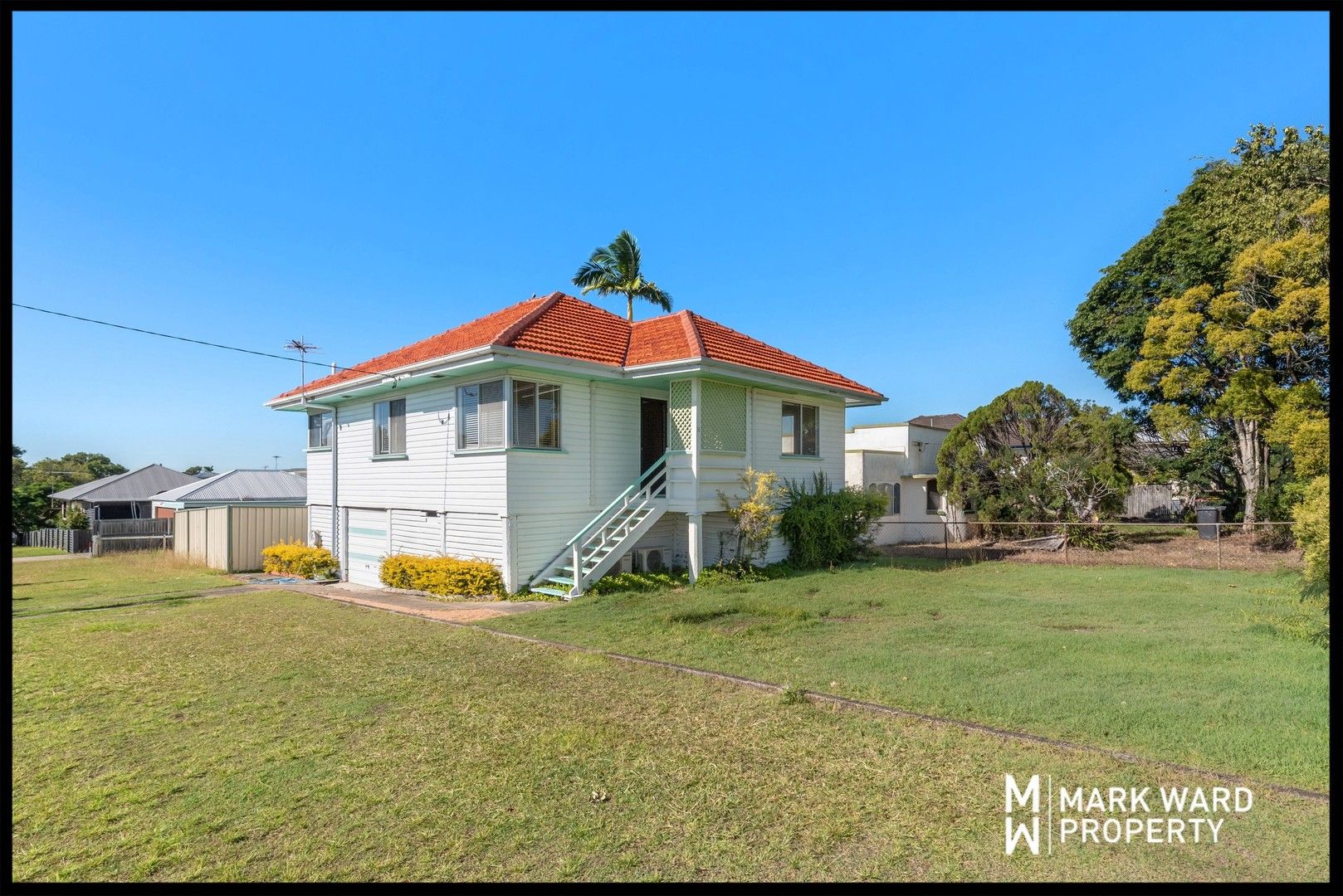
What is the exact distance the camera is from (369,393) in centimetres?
1559

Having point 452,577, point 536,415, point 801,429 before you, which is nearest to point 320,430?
point 452,577

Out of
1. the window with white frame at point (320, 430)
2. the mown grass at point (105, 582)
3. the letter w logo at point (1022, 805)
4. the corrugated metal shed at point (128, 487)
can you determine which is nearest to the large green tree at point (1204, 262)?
the letter w logo at point (1022, 805)

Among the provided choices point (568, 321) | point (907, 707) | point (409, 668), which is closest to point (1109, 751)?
point (907, 707)

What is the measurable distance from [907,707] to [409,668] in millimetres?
5164

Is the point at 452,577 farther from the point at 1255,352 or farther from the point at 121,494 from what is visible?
the point at 121,494

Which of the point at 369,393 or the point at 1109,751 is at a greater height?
the point at 369,393

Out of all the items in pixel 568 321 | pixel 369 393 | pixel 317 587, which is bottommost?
pixel 317 587

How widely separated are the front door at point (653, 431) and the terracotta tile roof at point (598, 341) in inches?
58.5

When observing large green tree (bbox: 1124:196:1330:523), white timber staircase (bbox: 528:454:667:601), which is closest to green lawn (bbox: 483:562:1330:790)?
white timber staircase (bbox: 528:454:667:601)

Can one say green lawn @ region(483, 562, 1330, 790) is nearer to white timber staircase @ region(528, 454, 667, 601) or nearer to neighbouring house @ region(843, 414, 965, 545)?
white timber staircase @ region(528, 454, 667, 601)

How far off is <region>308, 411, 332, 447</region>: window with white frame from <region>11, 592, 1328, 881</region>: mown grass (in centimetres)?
1112

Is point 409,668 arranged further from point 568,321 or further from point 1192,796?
point 568,321

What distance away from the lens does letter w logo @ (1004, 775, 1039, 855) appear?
349 cm

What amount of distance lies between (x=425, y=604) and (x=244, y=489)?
22.6 meters
